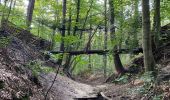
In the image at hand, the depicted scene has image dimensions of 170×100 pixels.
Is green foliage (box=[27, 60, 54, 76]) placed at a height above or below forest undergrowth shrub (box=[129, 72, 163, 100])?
above

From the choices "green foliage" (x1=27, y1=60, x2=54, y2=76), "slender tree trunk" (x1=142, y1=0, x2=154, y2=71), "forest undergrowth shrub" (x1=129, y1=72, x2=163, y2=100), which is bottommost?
"forest undergrowth shrub" (x1=129, y1=72, x2=163, y2=100)

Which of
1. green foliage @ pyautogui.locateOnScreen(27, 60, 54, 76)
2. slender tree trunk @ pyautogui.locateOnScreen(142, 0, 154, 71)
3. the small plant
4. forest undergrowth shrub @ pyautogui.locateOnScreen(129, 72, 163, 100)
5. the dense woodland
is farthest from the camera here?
slender tree trunk @ pyautogui.locateOnScreen(142, 0, 154, 71)

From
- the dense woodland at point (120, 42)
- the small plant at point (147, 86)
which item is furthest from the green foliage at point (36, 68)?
the small plant at point (147, 86)

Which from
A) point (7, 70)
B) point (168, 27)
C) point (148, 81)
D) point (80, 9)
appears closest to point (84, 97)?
point (148, 81)

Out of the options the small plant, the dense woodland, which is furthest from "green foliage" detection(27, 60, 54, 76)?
the small plant

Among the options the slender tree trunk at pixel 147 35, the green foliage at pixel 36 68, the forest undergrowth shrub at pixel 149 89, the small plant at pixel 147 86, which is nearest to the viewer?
the forest undergrowth shrub at pixel 149 89

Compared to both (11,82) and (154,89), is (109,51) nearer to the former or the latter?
(154,89)

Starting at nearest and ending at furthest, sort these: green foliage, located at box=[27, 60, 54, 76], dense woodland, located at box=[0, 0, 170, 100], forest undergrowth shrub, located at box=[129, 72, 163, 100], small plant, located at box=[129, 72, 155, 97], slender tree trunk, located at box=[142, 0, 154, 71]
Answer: forest undergrowth shrub, located at box=[129, 72, 163, 100] < small plant, located at box=[129, 72, 155, 97] < dense woodland, located at box=[0, 0, 170, 100] < green foliage, located at box=[27, 60, 54, 76] < slender tree trunk, located at box=[142, 0, 154, 71]

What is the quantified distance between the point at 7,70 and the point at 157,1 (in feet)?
25.7

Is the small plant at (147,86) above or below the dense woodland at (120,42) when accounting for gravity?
below

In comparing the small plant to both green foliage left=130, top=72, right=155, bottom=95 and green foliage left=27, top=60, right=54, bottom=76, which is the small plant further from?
green foliage left=27, top=60, right=54, bottom=76

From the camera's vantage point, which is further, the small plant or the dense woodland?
the dense woodland

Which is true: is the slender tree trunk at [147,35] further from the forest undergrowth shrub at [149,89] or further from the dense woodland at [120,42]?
the forest undergrowth shrub at [149,89]

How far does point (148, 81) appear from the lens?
8281mm
